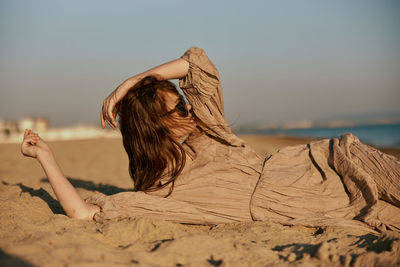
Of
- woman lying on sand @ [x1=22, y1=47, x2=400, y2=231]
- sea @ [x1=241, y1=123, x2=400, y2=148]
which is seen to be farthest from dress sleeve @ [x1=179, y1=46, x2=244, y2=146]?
sea @ [x1=241, y1=123, x2=400, y2=148]

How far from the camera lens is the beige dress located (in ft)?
7.41

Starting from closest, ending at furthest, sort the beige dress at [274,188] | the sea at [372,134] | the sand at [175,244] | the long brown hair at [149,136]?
the sand at [175,244], the beige dress at [274,188], the long brown hair at [149,136], the sea at [372,134]

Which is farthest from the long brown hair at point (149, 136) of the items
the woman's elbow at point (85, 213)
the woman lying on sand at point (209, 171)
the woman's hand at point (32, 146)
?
the woman's hand at point (32, 146)

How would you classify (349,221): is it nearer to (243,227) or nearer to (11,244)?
(243,227)

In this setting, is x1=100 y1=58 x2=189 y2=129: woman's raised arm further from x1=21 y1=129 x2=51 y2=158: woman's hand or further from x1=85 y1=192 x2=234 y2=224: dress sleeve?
x1=85 y1=192 x2=234 y2=224: dress sleeve

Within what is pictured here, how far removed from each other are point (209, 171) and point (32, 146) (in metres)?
1.22

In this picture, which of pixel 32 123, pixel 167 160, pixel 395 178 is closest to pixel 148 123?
pixel 167 160

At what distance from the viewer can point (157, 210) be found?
235 centimetres

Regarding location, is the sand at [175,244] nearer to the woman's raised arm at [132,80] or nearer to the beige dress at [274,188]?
the beige dress at [274,188]

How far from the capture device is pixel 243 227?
2.26m

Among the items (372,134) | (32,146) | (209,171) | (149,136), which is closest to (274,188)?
(209,171)

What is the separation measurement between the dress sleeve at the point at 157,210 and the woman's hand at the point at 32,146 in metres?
0.56

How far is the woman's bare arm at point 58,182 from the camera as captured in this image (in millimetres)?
2289

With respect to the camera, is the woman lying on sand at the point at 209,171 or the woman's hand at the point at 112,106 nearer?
the woman lying on sand at the point at 209,171
